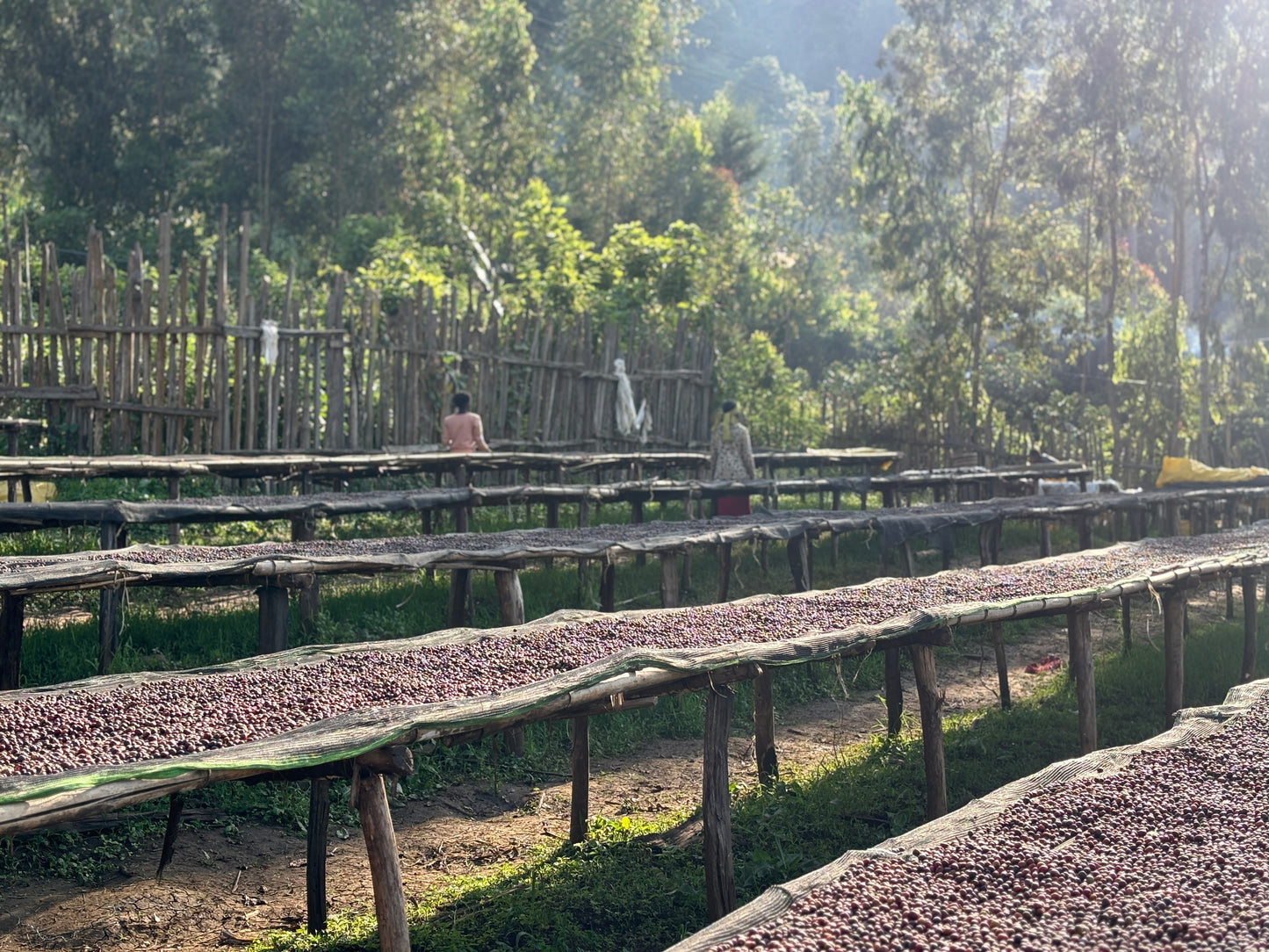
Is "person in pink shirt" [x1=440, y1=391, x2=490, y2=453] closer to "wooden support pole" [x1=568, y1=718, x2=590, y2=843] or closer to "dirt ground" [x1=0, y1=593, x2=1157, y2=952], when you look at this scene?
"dirt ground" [x1=0, y1=593, x2=1157, y2=952]

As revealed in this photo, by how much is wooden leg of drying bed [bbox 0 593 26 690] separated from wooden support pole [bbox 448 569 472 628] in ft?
6.69

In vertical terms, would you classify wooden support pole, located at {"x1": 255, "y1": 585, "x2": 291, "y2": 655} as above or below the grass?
above

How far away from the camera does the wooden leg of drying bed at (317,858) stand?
391 cm

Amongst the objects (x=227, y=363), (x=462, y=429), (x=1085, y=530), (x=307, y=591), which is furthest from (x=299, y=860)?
(x=1085, y=530)

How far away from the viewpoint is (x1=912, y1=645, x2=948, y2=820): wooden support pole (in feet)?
16.0

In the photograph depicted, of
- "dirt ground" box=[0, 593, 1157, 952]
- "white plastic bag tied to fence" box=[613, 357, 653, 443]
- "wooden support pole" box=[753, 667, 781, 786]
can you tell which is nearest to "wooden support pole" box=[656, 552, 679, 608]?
"dirt ground" box=[0, 593, 1157, 952]

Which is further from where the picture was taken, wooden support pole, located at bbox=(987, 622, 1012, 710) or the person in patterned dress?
the person in patterned dress

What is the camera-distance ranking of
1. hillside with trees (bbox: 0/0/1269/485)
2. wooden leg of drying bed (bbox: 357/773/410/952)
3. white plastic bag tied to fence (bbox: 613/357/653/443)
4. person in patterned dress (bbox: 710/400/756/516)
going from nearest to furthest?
wooden leg of drying bed (bbox: 357/773/410/952) → person in patterned dress (bbox: 710/400/756/516) → white plastic bag tied to fence (bbox: 613/357/653/443) → hillside with trees (bbox: 0/0/1269/485)

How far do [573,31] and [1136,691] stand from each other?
2301 centimetres

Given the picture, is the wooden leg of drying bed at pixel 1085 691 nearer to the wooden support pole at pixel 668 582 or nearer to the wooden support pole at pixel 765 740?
the wooden support pole at pixel 765 740

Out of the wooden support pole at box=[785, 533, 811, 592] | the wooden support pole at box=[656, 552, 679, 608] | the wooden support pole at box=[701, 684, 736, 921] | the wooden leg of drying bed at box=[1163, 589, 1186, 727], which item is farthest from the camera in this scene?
the wooden support pole at box=[785, 533, 811, 592]

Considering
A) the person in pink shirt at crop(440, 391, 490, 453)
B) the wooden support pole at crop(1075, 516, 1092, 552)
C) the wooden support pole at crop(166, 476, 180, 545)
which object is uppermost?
the person in pink shirt at crop(440, 391, 490, 453)

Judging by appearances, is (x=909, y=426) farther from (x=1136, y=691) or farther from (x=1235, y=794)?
(x=1235, y=794)

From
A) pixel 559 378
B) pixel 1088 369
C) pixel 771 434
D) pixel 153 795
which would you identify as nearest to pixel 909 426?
pixel 771 434
